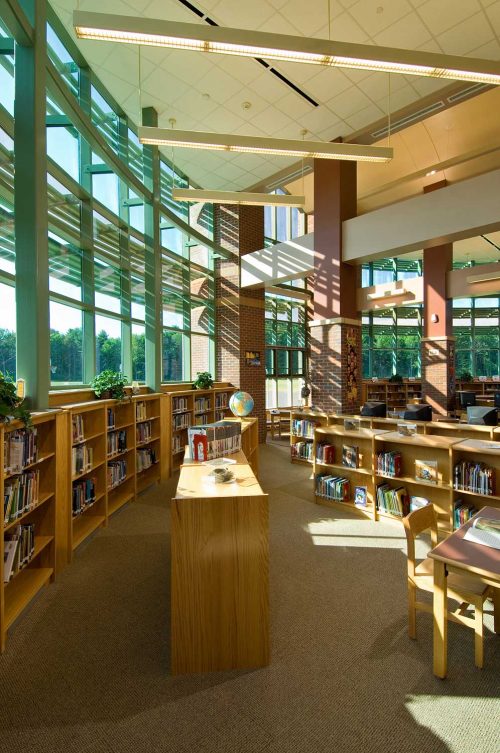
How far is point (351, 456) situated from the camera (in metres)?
5.40

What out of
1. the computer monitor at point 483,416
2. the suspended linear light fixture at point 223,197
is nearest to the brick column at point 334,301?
the suspended linear light fixture at point 223,197

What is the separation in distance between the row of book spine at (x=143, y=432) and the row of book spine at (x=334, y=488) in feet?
9.30

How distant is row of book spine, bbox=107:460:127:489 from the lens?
207 inches

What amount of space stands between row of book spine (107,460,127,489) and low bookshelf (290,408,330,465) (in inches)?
143

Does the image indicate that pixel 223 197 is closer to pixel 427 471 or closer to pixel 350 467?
pixel 350 467

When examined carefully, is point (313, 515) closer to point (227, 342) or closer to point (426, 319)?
point (227, 342)

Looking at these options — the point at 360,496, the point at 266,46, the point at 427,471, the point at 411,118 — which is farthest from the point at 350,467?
the point at 411,118

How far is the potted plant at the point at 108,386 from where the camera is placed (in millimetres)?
5066

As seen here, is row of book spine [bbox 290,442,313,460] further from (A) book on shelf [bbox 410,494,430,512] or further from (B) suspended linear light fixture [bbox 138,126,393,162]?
(B) suspended linear light fixture [bbox 138,126,393,162]

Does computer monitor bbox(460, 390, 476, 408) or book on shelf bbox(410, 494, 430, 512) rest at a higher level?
computer monitor bbox(460, 390, 476, 408)

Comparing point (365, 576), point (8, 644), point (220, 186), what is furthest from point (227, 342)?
point (8, 644)

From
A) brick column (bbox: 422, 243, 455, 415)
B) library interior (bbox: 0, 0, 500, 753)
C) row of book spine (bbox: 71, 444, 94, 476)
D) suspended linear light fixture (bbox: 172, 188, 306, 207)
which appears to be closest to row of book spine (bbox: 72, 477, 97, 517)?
library interior (bbox: 0, 0, 500, 753)

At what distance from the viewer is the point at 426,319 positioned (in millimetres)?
10984

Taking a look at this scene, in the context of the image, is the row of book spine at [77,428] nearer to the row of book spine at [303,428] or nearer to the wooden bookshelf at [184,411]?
the wooden bookshelf at [184,411]
